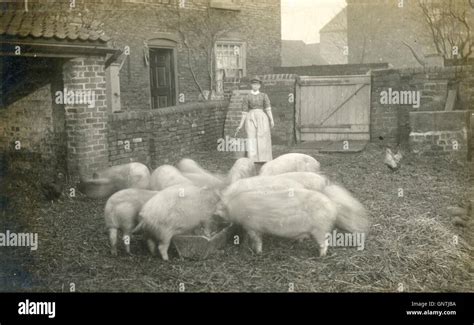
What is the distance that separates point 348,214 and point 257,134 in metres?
3.86

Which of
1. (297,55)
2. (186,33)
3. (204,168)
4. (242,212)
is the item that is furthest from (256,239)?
(297,55)

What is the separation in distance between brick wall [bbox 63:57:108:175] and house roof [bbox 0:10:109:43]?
46 cm

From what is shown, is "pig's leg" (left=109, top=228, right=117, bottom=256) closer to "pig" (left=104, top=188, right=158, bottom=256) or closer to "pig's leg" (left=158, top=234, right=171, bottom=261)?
"pig" (left=104, top=188, right=158, bottom=256)

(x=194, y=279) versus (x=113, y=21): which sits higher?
(x=113, y=21)

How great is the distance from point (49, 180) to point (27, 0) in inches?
145

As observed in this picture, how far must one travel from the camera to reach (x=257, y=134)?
9492 millimetres

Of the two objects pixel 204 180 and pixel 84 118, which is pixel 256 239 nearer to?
pixel 204 180

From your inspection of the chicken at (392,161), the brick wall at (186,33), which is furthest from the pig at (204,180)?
the brick wall at (186,33)

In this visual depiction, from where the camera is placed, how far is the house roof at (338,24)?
1624 inches

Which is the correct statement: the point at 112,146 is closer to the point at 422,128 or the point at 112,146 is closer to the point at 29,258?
the point at 29,258

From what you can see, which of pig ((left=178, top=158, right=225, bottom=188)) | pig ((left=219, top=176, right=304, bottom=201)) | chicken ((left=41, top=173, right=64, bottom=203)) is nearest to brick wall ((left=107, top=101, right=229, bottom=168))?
chicken ((left=41, top=173, right=64, bottom=203))

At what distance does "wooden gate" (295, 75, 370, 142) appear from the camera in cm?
1329

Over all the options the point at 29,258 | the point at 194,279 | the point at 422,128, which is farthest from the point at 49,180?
the point at 422,128
